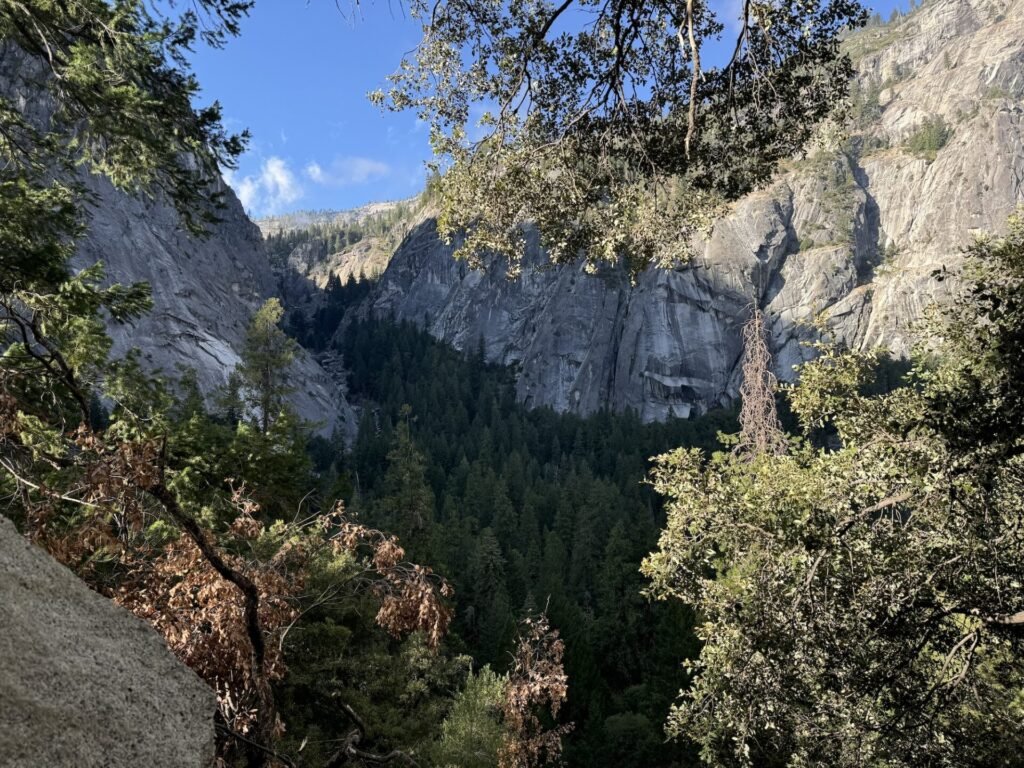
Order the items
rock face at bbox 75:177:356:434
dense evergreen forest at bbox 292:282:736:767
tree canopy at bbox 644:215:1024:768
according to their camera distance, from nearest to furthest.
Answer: tree canopy at bbox 644:215:1024:768
dense evergreen forest at bbox 292:282:736:767
rock face at bbox 75:177:356:434

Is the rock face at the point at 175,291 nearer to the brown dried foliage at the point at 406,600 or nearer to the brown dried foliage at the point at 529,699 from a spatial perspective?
the brown dried foliage at the point at 529,699

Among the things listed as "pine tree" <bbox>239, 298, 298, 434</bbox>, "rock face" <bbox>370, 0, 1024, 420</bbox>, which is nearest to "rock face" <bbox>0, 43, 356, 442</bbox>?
"pine tree" <bbox>239, 298, 298, 434</bbox>

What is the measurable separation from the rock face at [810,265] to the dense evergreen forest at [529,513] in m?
9.83

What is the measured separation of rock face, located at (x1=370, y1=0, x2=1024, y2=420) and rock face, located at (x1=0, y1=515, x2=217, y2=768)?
102378 mm

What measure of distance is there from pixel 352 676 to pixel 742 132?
13.0 meters

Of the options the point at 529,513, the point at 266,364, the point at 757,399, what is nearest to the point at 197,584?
the point at 757,399

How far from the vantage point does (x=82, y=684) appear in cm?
252

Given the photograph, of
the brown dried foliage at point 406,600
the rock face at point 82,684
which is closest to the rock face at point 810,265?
the brown dried foliage at point 406,600

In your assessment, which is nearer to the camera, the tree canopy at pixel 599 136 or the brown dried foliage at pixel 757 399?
the tree canopy at pixel 599 136

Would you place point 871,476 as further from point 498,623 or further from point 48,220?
point 498,623

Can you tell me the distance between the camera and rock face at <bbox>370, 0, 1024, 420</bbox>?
4166 inches

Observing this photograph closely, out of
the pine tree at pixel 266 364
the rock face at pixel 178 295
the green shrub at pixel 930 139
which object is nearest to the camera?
the pine tree at pixel 266 364

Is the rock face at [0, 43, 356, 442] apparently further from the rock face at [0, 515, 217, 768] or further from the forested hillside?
the rock face at [0, 515, 217, 768]

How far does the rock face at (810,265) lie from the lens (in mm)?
105812
